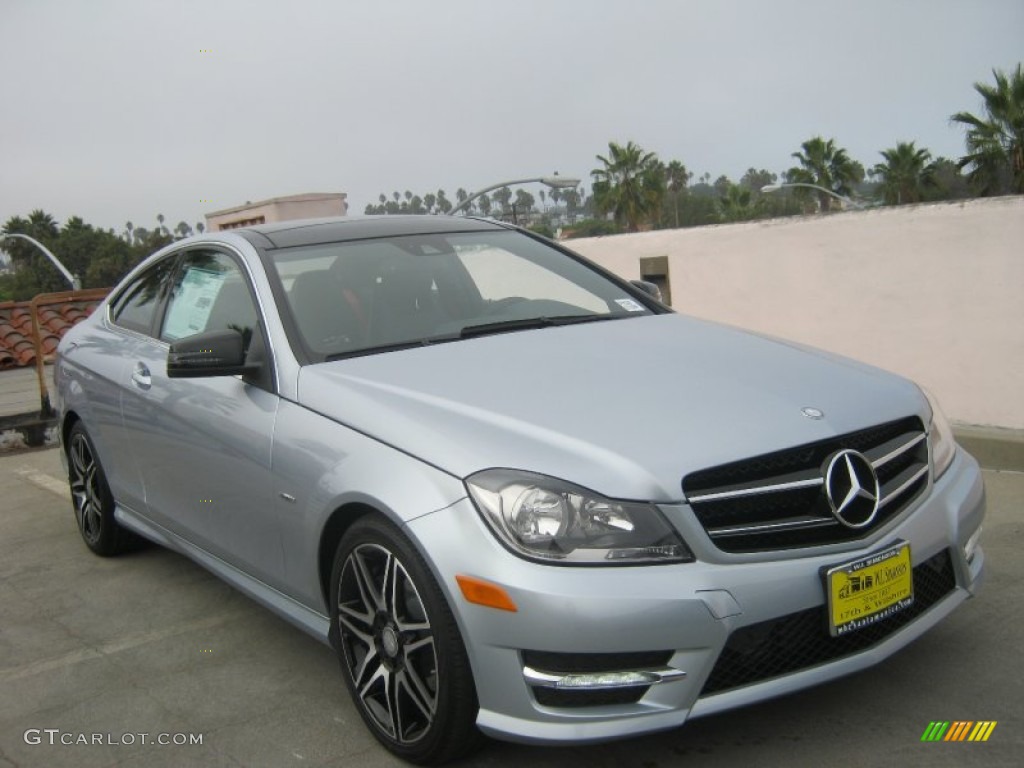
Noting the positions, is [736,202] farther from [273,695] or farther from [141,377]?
[273,695]

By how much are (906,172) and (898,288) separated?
60089mm

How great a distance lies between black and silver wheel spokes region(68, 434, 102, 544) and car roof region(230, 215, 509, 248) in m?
1.55

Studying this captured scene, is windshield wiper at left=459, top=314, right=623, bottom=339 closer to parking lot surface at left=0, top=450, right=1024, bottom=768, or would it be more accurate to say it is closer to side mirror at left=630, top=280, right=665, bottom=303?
side mirror at left=630, top=280, right=665, bottom=303

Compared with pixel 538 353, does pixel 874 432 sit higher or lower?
lower

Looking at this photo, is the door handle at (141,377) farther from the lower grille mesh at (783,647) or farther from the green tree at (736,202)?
the green tree at (736,202)

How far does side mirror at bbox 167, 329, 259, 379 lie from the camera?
3.50 meters

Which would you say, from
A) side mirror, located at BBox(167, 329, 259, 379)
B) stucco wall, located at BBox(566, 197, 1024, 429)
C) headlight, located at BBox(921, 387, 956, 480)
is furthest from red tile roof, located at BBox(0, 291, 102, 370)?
headlight, located at BBox(921, 387, 956, 480)

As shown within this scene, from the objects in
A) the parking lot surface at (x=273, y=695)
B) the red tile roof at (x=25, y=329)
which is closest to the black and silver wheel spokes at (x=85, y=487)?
the parking lot surface at (x=273, y=695)

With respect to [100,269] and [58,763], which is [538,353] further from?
[100,269]

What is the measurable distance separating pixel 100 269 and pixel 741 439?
7339 cm

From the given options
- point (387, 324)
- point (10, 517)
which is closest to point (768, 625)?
point (387, 324)

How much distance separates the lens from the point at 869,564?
2672 millimetres

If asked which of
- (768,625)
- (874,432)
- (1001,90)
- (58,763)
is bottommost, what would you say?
(58,763)

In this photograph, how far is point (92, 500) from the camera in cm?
525
